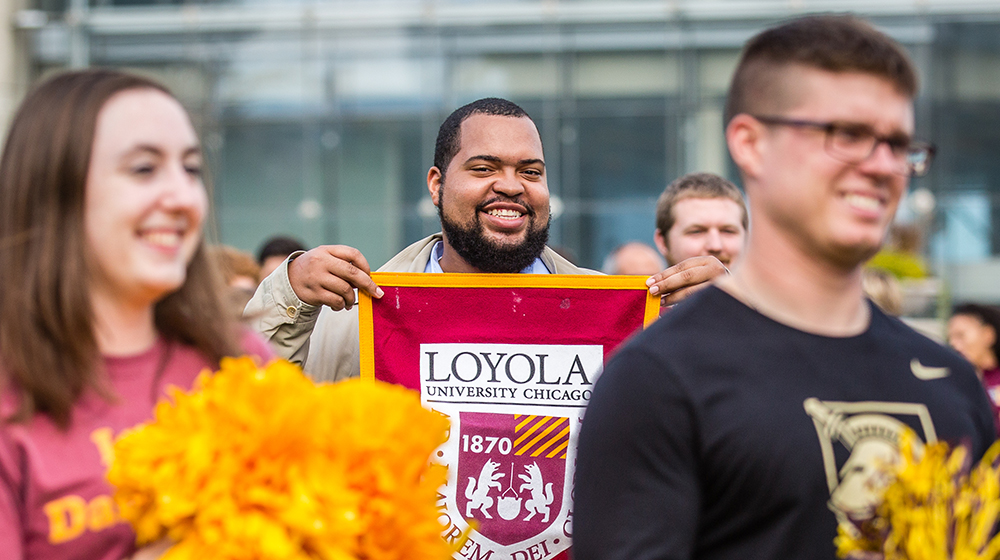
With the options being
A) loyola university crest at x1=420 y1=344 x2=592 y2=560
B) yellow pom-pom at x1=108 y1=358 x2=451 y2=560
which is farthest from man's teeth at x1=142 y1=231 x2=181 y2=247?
loyola university crest at x1=420 y1=344 x2=592 y2=560

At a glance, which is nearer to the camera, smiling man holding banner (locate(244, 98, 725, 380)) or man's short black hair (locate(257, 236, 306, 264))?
smiling man holding banner (locate(244, 98, 725, 380))

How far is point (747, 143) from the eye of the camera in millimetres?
2133

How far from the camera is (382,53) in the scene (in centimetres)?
1644

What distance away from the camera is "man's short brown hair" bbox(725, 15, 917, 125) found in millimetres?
2031

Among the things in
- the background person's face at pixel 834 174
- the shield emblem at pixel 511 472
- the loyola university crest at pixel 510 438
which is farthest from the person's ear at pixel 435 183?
the background person's face at pixel 834 174

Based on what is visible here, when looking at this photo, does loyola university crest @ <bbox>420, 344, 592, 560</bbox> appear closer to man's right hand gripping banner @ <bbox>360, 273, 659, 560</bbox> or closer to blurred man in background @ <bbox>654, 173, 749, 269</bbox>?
man's right hand gripping banner @ <bbox>360, 273, 659, 560</bbox>

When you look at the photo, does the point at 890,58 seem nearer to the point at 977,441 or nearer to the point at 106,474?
the point at 977,441

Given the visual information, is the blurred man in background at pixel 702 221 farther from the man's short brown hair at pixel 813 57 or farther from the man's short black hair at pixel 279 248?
the man's short black hair at pixel 279 248

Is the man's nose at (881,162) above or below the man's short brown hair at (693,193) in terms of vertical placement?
above

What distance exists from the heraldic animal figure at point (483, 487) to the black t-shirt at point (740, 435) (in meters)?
1.27

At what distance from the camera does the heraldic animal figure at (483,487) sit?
331cm

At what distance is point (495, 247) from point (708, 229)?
1.52 meters

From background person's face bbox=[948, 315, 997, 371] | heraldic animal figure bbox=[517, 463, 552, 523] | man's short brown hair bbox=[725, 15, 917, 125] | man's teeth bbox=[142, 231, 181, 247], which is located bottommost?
background person's face bbox=[948, 315, 997, 371]

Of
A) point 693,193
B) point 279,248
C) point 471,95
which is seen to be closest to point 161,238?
point 693,193
